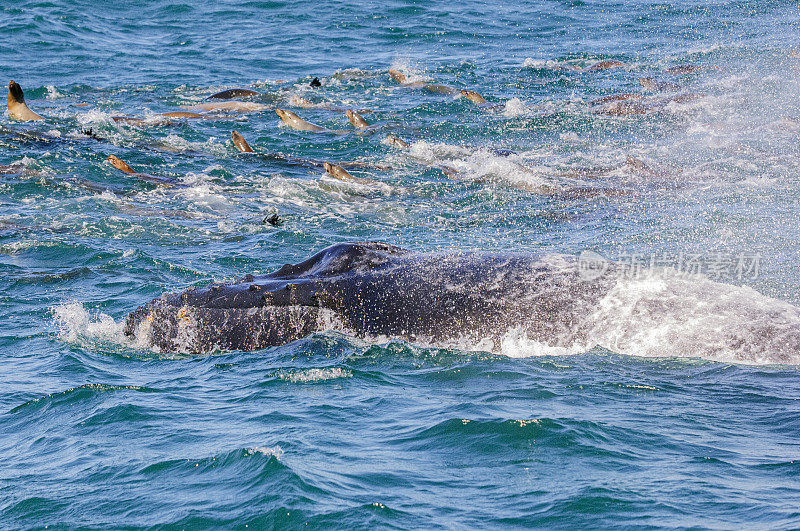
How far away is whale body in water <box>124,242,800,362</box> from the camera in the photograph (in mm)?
7152

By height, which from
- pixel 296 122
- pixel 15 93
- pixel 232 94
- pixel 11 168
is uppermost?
pixel 15 93

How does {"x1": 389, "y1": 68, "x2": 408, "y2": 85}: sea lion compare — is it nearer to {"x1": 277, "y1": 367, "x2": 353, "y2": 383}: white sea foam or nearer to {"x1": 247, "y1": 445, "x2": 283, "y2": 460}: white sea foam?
{"x1": 277, "y1": 367, "x2": 353, "y2": 383}: white sea foam

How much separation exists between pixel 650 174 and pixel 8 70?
63.6ft

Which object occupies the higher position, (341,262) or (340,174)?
(341,262)

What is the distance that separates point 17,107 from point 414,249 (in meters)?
11.3

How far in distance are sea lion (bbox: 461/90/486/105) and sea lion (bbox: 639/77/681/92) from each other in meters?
4.50

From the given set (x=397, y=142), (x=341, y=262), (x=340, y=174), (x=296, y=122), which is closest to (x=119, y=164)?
(x=340, y=174)

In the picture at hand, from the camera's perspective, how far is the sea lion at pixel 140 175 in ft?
51.0

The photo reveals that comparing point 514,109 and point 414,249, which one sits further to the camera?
point 514,109

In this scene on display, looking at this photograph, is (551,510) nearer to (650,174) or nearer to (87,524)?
(87,524)

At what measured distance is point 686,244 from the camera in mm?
11516

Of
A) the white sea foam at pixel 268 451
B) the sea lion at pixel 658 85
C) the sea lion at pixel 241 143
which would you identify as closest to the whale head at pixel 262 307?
the white sea foam at pixel 268 451

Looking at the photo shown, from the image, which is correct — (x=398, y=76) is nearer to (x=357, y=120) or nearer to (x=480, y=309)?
(x=357, y=120)

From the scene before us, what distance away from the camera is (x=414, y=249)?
1187 cm
